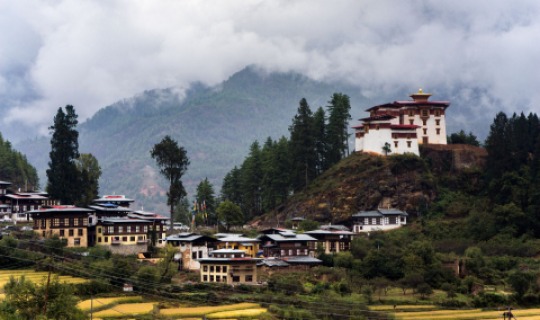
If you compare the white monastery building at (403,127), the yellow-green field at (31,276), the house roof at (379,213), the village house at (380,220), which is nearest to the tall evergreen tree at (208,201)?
the white monastery building at (403,127)

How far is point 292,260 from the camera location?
86562 millimetres

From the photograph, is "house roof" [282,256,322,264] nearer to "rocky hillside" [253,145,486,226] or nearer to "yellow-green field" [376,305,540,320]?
"yellow-green field" [376,305,540,320]

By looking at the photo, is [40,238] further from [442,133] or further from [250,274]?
[442,133]

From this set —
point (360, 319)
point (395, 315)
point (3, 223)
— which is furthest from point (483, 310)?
point (3, 223)

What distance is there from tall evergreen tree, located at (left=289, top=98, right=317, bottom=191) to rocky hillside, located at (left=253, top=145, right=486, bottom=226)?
3.18 meters

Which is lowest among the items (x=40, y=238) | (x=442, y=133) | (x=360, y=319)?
(x=360, y=319)

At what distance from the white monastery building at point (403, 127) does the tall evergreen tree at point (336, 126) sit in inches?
120

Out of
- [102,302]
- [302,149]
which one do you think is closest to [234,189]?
[302,149]

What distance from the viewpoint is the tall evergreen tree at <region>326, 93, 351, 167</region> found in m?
116

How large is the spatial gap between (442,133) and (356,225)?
20979 millimetres

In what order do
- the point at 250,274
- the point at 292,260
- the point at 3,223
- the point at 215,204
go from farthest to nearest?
the point at 215,204, the point at 3,223, the point at 292,260, the point at 250,274

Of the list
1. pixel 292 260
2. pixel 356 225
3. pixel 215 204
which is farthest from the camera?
pixel 215 204

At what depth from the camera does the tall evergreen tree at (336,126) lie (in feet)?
382

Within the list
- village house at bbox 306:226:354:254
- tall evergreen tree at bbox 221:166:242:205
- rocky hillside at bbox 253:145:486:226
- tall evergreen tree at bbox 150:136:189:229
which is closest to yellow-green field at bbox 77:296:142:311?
village house at bbox 306:226:354:254
